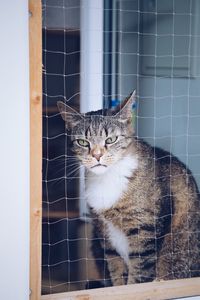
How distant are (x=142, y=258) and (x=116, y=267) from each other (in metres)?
0.18

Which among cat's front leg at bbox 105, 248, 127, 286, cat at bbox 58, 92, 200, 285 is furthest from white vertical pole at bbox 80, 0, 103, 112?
cat's front leg at bbox 105, 248, 127, 286

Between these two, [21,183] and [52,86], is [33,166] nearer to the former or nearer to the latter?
[21,183]

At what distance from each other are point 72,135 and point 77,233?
0.67 metres

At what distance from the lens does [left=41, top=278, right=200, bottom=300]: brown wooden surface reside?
1.66 m

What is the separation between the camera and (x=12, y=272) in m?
1.55

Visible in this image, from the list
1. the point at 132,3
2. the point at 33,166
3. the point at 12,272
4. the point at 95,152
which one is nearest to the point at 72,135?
the point at 95,152

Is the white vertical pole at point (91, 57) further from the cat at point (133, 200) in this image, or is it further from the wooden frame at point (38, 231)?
the wooden frame at point (38, 231)

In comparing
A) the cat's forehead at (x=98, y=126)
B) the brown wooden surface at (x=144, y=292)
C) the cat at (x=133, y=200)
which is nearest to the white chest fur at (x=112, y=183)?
the cat at (x=133, y=200)

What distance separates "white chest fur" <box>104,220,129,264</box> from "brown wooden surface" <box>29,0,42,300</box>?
436 mm

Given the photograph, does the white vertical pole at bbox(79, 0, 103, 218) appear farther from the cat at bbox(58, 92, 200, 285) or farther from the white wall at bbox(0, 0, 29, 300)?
the white wall at bbox(0, 0, 29, 300)

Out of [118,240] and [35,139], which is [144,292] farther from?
[35,139]

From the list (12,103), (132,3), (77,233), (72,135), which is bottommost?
(77,233)

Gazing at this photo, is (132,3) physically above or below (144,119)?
above

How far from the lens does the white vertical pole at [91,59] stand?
2.40 m
